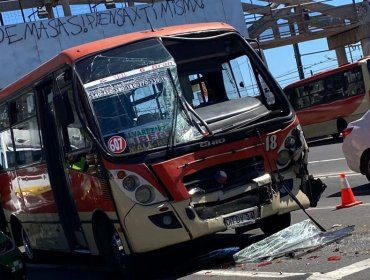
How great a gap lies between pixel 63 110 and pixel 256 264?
2.94 meters

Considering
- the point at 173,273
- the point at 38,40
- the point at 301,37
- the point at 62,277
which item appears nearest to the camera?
the point at 173,273

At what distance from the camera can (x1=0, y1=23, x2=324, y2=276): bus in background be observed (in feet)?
25.4

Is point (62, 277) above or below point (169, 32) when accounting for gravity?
below

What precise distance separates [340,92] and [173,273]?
748 inches

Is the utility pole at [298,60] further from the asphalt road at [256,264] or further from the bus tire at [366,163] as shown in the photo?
the bus tire at [366,163]

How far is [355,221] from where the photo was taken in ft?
30.5

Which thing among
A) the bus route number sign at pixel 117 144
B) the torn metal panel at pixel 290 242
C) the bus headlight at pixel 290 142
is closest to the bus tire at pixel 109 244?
the bus route number sign at pixel 117 144

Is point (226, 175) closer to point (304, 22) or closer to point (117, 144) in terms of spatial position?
point (117, 144)

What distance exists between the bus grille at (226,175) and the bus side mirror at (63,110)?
1.66 meters

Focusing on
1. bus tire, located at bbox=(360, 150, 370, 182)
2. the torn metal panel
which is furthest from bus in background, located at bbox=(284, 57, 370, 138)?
the torn metal panel

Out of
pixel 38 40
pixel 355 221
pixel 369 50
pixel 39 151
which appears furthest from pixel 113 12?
pixel 355 221

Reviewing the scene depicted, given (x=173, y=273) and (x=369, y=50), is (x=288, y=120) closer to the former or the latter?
(x=173, y=273)

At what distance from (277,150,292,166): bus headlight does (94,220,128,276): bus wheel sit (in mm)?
2172

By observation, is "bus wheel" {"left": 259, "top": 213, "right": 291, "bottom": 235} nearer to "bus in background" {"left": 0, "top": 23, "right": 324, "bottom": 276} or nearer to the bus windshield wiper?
"bus in background" {"left": 0, "top": 23, "right": 324, "bottom": 276}
